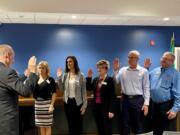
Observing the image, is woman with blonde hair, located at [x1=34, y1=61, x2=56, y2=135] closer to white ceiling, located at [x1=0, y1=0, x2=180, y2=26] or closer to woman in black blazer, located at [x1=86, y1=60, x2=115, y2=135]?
woman in black blazer, located at [x1=86, y1=60, x2=115, y2=135]

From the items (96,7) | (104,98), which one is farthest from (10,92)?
(96,7)

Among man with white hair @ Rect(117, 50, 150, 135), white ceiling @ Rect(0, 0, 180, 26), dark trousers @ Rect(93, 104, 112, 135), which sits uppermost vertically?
white ceiling @ Rect(0, 0, 180, 26)

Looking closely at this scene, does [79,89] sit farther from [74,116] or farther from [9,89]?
[9,89]

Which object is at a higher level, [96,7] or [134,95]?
[96,7]

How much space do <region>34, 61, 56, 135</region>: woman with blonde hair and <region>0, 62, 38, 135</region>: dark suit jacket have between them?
5.19 ft

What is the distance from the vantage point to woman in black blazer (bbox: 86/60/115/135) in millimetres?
4074

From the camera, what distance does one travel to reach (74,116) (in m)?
4.14

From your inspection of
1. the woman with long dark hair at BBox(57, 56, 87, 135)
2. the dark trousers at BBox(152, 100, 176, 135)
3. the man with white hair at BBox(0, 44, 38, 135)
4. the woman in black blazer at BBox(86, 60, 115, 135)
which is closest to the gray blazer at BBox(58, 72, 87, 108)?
the woman with long dark hair at BBox(57, 56, 87, 135)

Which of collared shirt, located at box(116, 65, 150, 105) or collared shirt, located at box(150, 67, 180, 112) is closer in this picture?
collared shirt, located at box(150, 67, 180, 112)

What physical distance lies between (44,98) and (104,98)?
87cm

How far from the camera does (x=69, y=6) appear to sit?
15.5 ft

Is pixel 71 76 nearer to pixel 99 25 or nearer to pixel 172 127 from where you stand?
pixel 172 127

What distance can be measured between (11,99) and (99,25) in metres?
5.92

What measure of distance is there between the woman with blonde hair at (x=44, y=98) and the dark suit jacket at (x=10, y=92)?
5.19 ft
